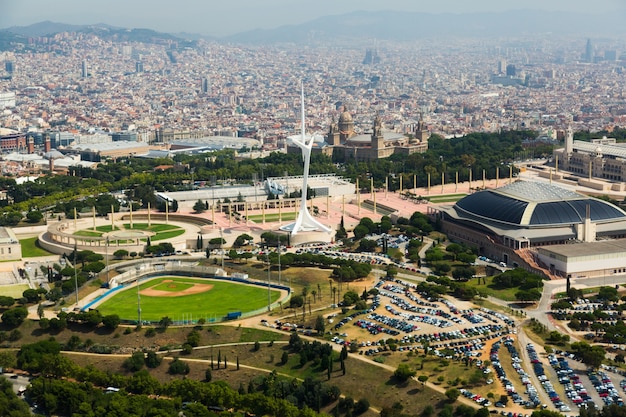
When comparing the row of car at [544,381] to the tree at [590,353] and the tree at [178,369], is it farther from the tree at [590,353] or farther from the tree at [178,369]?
the tree at [178,369]

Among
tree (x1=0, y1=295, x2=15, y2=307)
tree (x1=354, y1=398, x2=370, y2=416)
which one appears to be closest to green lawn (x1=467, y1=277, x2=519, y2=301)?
tree (x1=354, y1=398, x2=370, y2=416)

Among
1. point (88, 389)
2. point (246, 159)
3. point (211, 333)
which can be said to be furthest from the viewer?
point (246, 159)

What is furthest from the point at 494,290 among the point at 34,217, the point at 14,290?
the point at 34,217

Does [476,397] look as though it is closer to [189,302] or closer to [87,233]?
[189,302]

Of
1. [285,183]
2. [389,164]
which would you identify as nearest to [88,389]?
[285,183]

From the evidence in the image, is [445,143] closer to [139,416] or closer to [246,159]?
[246,159]
